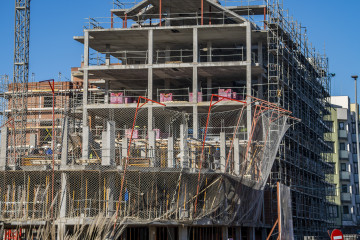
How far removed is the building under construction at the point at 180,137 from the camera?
107ft

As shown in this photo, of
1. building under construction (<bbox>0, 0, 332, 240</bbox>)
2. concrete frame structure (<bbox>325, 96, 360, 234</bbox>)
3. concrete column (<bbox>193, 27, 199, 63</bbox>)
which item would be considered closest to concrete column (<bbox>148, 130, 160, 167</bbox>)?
building under construction (<bbox>0, 0, 332, 240</bbox>)

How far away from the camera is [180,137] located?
1409 inches

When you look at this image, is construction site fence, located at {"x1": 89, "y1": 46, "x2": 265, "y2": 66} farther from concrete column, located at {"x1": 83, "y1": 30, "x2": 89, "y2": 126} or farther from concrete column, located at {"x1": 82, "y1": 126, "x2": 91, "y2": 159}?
concrete column, located at {"x1": 82, "y1": 126, "x2": 91, "y2": 159}

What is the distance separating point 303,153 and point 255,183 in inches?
905

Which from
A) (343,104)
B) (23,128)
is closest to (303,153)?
(23,128)

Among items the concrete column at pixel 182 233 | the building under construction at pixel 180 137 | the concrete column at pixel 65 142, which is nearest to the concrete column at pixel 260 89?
the building under construction at pixel 180 137

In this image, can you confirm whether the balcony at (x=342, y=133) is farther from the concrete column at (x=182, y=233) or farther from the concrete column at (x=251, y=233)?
the concrete column at (x=182, y=233)

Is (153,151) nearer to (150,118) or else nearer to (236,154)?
(236,154)

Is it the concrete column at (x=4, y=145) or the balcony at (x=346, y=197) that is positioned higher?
the concrete column at (x=4, y=145)

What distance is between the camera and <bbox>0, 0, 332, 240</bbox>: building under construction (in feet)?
107

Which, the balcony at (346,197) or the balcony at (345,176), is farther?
the balcony at (345,176)

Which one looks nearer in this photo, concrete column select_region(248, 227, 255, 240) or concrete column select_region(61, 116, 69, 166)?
concrete column select_region(61, 116, 69, 166)

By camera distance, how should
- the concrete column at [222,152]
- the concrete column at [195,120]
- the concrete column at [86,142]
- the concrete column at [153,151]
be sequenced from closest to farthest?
the concrete column at [86,142]
the concrete column at [153,151]
the concrete column at [222,152]
the concrete column at [195,120]

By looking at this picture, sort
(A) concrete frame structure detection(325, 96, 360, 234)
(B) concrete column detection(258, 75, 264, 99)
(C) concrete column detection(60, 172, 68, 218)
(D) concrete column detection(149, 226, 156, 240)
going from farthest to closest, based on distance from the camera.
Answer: (A) concrete frame structure detection(325, 96, 360, 234) → (B) concrete column detection(258, 75, 264, 99) → (D) concrete column detection(149, 226, 156, 240) → (C) concrete column detection(60, 172, 68, 218)
